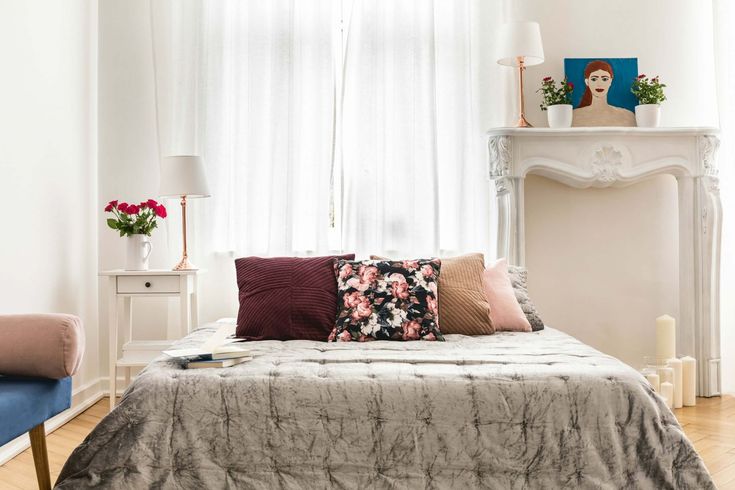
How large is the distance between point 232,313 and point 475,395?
2459 mm

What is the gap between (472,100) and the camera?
4.43 m

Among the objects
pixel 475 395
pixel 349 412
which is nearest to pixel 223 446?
pixel 349 412

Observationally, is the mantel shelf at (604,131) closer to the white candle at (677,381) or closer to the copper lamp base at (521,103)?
the copper lamp base at (521,103)

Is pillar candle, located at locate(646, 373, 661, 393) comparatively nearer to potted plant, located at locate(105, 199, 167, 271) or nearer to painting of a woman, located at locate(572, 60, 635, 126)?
painting of a woman, located at locate(572, 60, 635, 126)

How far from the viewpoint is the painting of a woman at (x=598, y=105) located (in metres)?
4.36

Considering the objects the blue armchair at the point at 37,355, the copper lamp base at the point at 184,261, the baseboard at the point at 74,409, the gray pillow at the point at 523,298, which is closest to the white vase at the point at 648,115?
the gray pillow at the point at 523,298

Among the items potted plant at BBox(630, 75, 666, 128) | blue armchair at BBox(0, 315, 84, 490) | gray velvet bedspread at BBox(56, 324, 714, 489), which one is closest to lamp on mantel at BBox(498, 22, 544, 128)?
potted plant at BBox(630, 75, 666, 128)

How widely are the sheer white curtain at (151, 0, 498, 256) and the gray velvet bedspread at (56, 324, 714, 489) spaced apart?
2.12 metres

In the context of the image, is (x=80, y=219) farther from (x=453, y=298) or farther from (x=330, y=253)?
(x=453, y=298)

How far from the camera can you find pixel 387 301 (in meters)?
3.20

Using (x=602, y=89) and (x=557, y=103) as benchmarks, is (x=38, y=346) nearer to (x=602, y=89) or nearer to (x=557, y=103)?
(x=557, y=103)

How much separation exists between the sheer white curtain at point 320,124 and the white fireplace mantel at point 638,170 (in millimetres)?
307

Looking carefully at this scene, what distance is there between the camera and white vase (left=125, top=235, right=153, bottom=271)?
393 centimetres

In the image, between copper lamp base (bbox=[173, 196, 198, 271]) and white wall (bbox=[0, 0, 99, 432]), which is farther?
copper lamp base (bbox=[173, 196, 198, 271])
